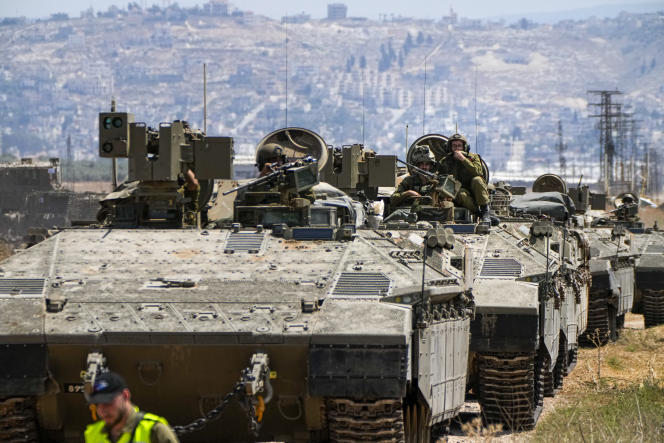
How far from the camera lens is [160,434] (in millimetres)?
8766

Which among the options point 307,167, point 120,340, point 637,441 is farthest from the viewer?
point 307,167

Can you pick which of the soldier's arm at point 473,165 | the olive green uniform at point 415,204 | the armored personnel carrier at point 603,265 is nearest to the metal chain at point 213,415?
the olive green uniform at point 415,204

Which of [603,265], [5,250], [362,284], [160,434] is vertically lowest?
[5,250]

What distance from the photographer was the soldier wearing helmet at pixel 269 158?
61.5 feet

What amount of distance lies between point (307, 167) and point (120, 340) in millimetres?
5238

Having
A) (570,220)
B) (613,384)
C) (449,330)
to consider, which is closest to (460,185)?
(613,384)

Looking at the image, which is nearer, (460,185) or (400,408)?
(400,408)

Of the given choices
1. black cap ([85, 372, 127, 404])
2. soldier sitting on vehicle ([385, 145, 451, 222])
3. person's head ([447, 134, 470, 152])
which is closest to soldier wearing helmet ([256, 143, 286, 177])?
soldier sitting on vehicle ([385, 145, 451, 222])

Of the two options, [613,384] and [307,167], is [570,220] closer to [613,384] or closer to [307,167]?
[613,384]

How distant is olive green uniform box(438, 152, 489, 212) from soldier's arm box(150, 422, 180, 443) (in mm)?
14395

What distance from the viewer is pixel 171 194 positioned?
17.3 metres

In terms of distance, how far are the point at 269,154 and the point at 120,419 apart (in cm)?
1140

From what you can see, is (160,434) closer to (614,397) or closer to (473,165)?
(614,397)

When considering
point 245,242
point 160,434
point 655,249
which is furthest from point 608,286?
point 160,434
